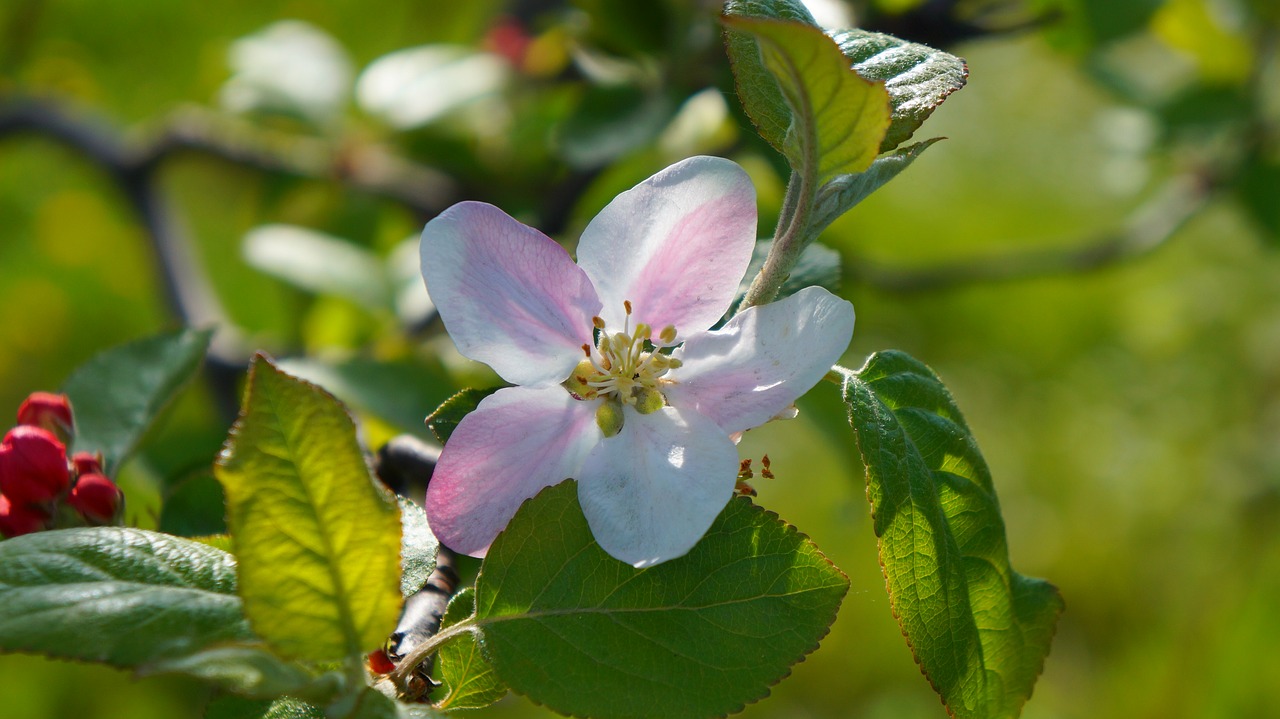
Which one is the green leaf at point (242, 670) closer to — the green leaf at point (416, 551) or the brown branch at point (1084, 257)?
the green leaf at point (416, 551)

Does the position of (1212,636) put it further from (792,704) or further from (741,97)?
(741,97)

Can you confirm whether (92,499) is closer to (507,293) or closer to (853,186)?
(507,293)

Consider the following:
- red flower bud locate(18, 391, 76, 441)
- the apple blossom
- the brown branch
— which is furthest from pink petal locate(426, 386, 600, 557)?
the brown branch

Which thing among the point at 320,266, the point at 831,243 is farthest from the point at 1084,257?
the point at 320,266

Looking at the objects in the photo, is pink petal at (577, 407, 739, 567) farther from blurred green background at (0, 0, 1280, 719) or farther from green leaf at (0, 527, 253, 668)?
blurred green background at (0, 0, 1280, 719)

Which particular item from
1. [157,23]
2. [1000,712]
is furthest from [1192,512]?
[157,23]

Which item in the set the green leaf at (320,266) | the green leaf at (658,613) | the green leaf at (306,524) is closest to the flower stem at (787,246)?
the green leaf at (658,613)

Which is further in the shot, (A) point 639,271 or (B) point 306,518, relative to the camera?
(A) point 639,271
